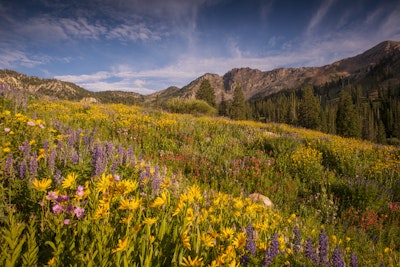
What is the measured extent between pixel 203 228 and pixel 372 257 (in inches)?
126

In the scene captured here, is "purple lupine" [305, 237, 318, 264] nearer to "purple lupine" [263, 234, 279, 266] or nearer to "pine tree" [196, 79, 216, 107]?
"purple lupine" [263, 234, 279, 266]

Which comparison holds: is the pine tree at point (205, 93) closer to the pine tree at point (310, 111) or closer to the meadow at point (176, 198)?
the pine tree at point (310, 111)

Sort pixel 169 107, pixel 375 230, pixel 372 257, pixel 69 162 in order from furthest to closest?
pixel 169 107, pixel 375 230, pixel 372 257, pixel 69 162

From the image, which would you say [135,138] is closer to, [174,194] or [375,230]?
[174,194]

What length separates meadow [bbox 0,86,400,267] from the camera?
1.63 meters

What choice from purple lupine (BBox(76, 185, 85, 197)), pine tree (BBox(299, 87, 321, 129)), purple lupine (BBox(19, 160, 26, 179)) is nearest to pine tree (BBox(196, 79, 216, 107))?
pine tree (BBox(299, 87, 321, 129))

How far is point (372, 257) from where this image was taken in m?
3.66

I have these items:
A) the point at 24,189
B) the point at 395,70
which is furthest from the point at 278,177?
the point at 395,70

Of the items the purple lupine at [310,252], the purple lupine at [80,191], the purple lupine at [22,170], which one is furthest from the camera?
the purple lupine at [22,170]

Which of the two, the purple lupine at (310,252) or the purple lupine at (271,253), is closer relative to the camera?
the purple lupine at (271,253)

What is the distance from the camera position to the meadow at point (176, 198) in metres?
1.63

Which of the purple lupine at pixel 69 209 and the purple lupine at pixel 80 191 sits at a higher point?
the purple lupine at pixel 80 191

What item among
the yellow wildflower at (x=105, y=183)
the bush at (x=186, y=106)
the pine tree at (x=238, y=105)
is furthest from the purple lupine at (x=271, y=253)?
the pine tree at (x=238, y=105)

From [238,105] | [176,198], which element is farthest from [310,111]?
[176,198]
